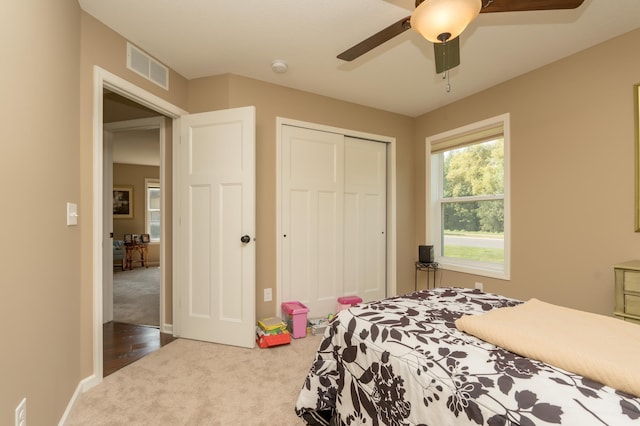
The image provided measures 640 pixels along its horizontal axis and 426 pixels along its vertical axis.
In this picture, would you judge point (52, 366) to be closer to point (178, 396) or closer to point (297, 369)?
point (178, 396)

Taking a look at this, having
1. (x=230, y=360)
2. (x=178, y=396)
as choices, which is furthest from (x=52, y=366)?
(x=230, y=360)

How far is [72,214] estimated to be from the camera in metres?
1.75

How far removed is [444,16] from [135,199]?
25.2ft

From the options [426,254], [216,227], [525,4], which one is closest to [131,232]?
[216,227]

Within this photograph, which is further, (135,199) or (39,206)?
(135,199)

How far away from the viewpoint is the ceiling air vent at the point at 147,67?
2299 millimetres

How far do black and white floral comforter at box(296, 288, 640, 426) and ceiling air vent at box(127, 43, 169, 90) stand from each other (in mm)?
2399

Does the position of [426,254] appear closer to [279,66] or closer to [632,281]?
[632,281]

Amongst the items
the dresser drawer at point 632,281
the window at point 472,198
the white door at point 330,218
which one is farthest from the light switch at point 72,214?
the window at point 472,198

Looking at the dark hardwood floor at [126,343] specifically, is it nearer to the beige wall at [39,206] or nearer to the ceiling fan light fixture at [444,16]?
the beige wall at [39,206]

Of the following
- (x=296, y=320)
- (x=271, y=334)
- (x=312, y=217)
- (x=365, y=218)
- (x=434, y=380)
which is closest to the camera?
(x=434, y=380)

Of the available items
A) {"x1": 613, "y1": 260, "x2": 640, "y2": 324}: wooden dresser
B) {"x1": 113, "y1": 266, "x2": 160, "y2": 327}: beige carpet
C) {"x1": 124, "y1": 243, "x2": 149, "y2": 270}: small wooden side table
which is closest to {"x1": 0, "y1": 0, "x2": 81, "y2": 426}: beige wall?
{"x1": 113, "y1": 266, "x2": 160, "y2": 327}: beige carpet

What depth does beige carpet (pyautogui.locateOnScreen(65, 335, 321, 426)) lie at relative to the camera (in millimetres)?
1697

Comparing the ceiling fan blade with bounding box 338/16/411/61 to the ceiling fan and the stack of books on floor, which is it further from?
the stack of books on floor
